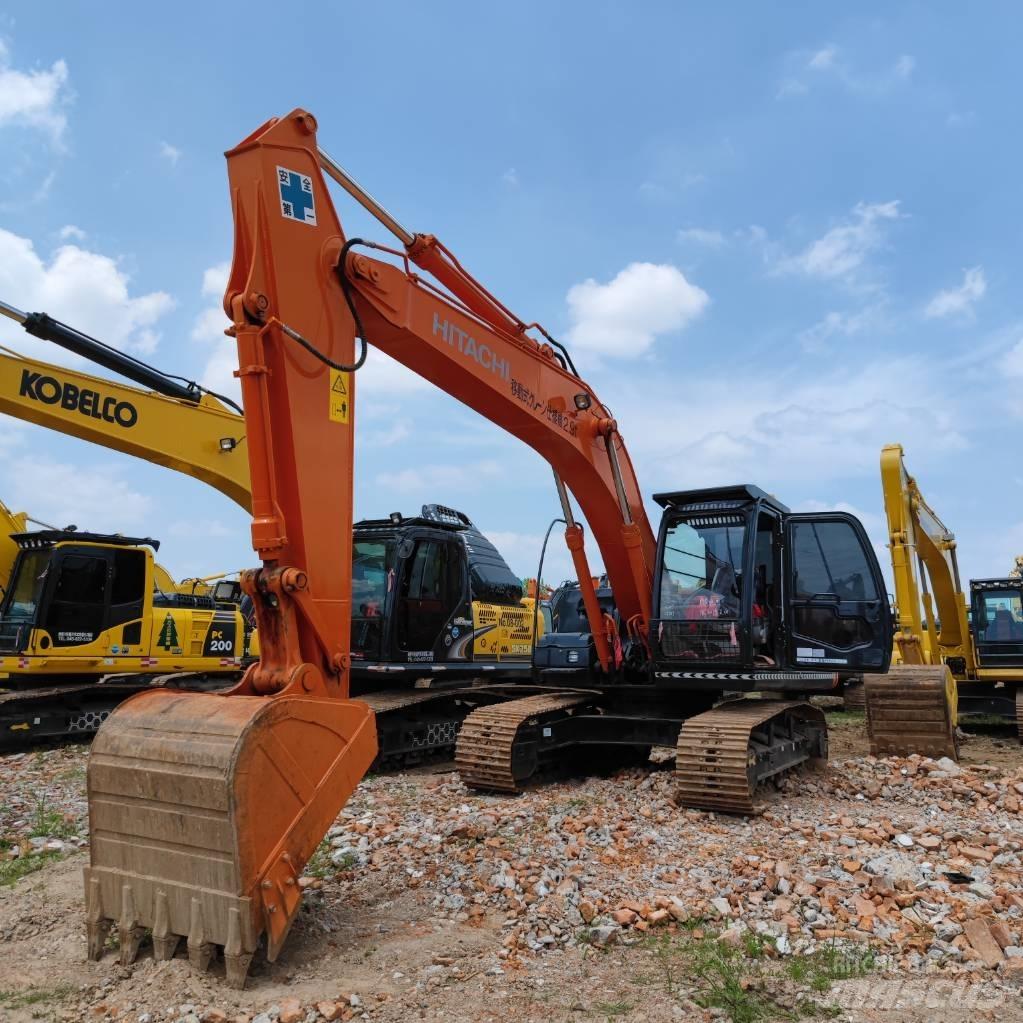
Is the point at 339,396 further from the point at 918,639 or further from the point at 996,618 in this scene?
the point at 996,618

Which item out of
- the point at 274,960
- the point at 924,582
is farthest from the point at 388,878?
the point at 924,582

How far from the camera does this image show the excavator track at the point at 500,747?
753cm

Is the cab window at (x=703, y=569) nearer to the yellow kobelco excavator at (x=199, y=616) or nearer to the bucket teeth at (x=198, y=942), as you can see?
the yellow kobelco excavator at (x=199, y=616)

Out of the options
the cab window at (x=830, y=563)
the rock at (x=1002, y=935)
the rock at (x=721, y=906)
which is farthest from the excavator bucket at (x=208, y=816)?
the cab window at (x=830, y=563)

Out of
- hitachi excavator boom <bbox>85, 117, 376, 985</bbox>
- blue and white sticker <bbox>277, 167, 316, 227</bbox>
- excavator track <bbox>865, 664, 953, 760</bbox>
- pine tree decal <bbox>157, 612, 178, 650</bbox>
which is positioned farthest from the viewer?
pine tree decal <bbox>157, 612, 178, 650</bbox>

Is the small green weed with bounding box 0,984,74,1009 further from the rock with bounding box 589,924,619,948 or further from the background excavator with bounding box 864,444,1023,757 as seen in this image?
the background excavator with bounding box 864,444,1023,757

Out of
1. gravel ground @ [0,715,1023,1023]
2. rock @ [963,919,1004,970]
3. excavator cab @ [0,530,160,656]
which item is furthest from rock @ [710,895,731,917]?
excavator cab @ [0,530,160,656]

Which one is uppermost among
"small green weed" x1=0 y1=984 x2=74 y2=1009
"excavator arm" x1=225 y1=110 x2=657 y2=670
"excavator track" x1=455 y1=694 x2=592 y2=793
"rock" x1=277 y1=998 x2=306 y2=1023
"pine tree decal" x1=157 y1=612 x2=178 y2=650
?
"excavator arm" x1=225 y1=110 x2=657 y2=670

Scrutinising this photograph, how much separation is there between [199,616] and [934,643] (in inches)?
374

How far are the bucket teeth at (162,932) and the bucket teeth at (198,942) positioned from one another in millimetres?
123

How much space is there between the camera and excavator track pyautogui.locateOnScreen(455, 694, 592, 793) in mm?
7531

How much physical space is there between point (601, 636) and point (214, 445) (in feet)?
17.4

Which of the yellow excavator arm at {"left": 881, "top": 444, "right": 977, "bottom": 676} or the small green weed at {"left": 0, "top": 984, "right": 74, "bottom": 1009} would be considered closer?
the small green weed at {"left": 0, "top": 984, "right": 74, "bottom": 1009}

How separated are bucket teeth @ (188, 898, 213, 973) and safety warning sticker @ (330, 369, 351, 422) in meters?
2.48
